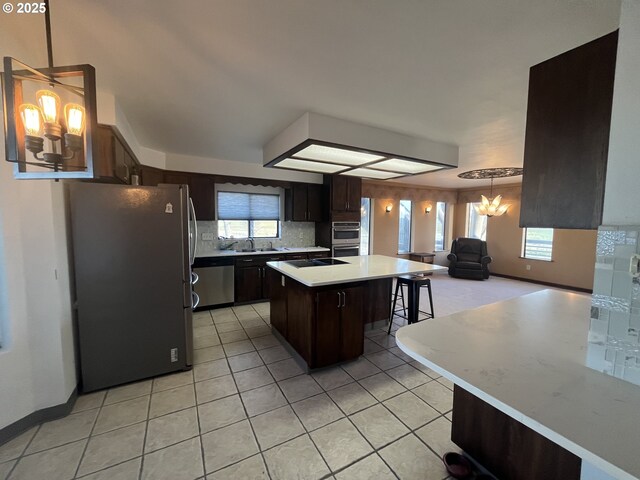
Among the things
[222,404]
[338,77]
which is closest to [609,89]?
Result: [338,77]

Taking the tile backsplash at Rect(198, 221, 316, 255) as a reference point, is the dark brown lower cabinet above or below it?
below

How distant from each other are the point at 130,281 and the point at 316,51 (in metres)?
2.36

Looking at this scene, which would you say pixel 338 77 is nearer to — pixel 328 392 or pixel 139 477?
pixel 328 392

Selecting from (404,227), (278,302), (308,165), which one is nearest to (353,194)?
(308,165)

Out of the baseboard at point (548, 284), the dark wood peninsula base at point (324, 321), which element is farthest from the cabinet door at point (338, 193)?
the baseboard at point (548, 284)

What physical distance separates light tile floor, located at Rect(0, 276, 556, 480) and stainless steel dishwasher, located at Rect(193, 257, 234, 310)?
1597 millimetres

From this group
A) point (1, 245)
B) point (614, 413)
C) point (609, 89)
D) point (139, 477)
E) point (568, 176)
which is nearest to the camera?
point (614, 413)

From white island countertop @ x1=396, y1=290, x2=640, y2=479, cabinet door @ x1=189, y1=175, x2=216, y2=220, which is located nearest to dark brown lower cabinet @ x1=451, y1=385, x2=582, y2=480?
white island countertop @ x1=396, y1=290, x2=640, y2=479

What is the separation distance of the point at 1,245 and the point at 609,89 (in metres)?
3.25

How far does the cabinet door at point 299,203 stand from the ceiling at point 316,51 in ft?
8.06

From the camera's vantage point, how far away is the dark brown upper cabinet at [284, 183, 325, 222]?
202 inches

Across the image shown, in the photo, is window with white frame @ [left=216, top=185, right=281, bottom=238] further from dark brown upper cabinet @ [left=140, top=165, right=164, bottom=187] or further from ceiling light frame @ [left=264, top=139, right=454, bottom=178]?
ceiling light frame @ [left=264, top=139, right=454, bottom=178]

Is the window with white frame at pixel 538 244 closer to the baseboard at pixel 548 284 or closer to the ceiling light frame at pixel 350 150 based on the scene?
the baseboard at pixel 548 284

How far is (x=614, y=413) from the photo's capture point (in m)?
0.80
